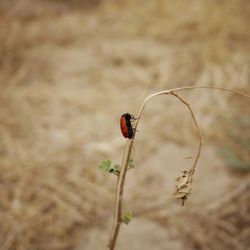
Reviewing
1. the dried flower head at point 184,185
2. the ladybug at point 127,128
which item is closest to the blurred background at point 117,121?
the ladybug at point 127,128

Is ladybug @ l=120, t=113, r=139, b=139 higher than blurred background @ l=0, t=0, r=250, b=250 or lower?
lower

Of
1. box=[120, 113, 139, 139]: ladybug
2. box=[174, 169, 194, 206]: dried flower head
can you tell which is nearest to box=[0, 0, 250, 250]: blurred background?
box=[120, 113, 139, 139]: ladybug

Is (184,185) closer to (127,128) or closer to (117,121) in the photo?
(127,128)

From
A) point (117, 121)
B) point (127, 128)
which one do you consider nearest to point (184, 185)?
point (127, 128)

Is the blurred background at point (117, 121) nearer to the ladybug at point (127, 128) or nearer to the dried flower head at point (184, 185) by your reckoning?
the ladybug at point (127, 128)

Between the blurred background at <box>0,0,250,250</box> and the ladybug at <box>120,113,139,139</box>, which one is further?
the blurred background at <box>0,0,250,250</box>

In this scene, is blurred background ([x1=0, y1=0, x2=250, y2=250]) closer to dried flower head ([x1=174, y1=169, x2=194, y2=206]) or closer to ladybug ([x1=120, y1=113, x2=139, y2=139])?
ladybug ([x1=120, y1=113, x2=139, y2=139])

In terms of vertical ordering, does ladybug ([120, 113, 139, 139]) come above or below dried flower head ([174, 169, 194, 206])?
above

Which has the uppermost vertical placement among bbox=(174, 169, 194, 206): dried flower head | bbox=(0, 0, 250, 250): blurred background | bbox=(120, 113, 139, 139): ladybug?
bbox=(0, 0, 250, 250): blurred background

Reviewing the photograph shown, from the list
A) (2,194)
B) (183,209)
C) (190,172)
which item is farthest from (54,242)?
(190,172)
